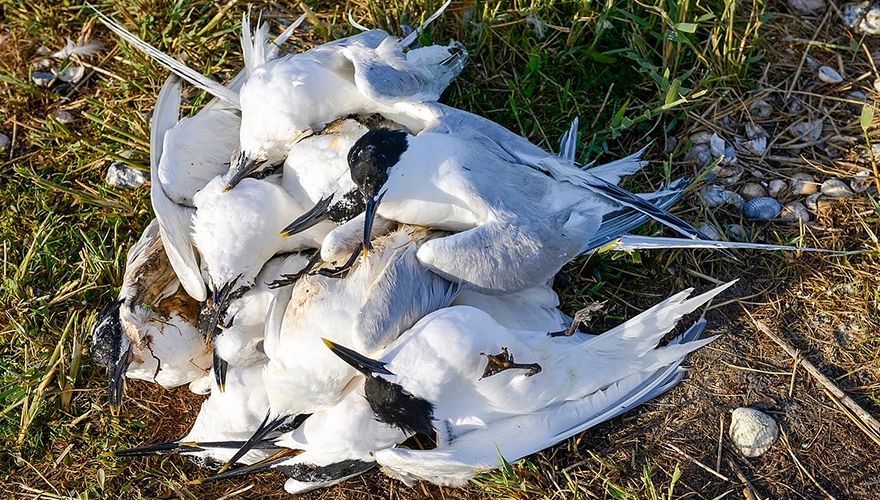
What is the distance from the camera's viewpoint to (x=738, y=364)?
8.89ft

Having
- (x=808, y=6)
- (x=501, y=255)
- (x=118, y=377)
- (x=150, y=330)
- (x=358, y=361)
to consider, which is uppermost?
(x=808, y=6)

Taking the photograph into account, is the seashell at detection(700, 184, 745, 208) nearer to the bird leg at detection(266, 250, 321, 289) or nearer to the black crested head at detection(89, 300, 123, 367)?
the bird leg at detection(266, 250, 321, 289)

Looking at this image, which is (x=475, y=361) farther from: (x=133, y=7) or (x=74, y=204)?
(x=133, y=7)

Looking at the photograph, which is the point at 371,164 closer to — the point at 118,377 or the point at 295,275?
the point at 295,275

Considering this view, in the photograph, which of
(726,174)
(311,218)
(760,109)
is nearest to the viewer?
(311,218)

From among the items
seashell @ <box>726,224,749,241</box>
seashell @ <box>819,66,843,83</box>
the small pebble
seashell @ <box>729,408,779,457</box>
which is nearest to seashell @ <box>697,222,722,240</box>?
seashell @ <box>726,224,749,241</box>

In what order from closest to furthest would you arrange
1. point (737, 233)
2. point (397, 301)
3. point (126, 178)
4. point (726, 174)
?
point (397, 301) → point (737, 233) → point (726, 174) → point (126, 178)

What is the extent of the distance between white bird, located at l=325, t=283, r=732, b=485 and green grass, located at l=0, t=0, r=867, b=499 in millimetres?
173

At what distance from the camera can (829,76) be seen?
3119 millimetres

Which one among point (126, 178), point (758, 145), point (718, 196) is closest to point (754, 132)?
point (758, 145)

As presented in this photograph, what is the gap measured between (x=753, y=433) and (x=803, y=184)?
0.90 metres

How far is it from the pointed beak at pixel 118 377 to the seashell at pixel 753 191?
2030 millimetres

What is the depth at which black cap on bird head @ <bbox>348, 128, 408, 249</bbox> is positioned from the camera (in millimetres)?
2418

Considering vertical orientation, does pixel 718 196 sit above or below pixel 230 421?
above
